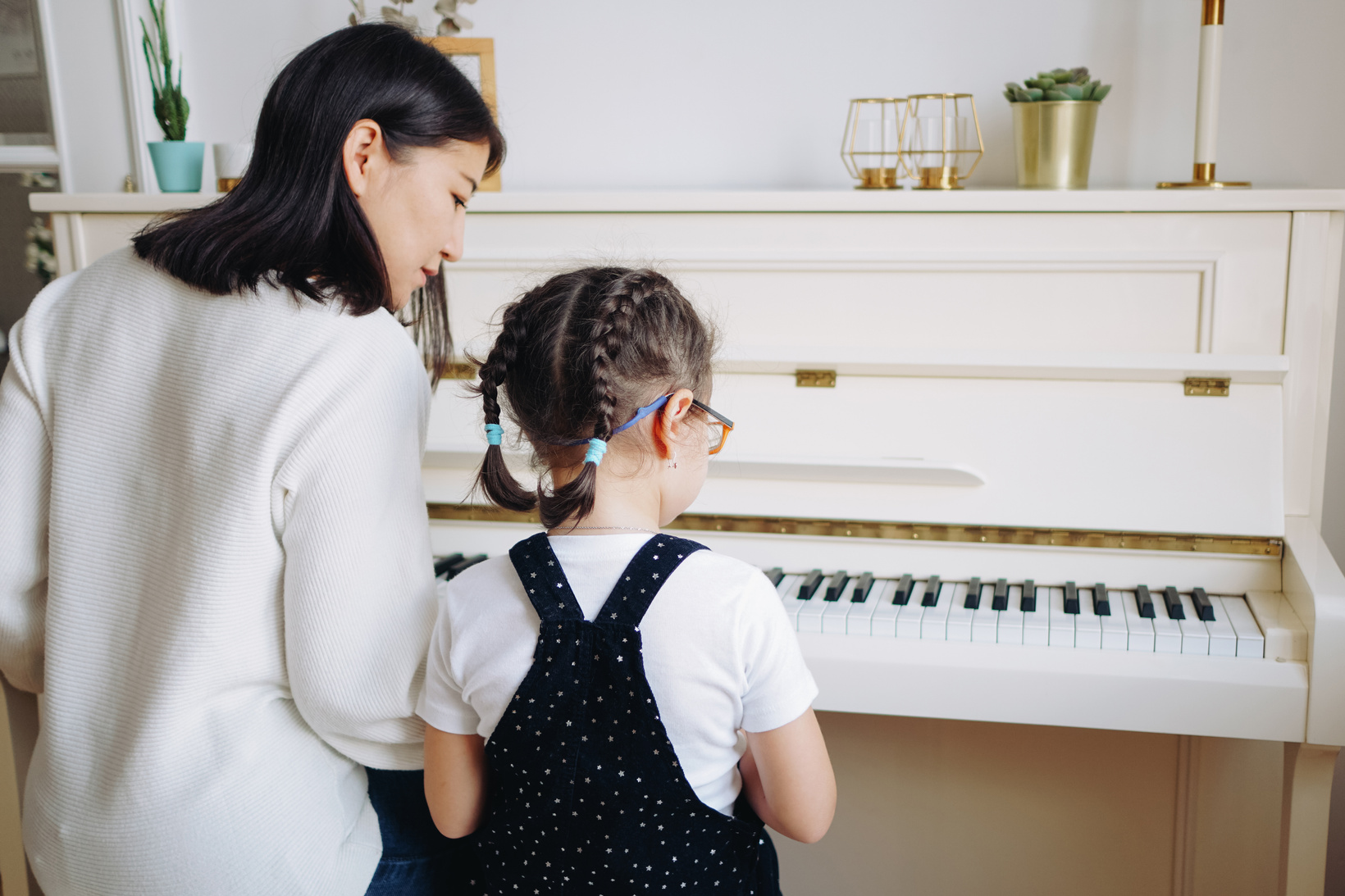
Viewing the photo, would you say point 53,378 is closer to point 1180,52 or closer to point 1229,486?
point 1229,486

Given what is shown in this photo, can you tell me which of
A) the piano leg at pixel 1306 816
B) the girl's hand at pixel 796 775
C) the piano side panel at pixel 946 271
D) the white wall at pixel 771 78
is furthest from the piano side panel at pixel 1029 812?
the girl's hand at pixel 796 775

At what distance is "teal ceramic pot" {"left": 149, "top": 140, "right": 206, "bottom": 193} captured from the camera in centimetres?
197

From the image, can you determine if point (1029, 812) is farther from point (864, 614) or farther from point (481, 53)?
point (481, 53)

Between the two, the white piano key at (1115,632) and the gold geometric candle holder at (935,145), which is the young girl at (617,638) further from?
the gold geometric candle holder at (935,145)

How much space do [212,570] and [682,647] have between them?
16.3 inches

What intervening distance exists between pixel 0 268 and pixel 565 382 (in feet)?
7.34

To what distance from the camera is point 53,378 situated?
38.7 inches

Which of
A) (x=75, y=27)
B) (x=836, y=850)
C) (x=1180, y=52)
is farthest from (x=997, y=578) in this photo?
(x=75, y=27)

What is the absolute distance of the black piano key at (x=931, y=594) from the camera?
1.47 metres

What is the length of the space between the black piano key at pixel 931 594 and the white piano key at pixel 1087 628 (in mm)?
188

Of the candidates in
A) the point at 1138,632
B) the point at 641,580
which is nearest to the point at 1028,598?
the point at 1138,632

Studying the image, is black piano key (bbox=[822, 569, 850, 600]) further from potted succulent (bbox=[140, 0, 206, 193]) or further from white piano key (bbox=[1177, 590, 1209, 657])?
potted succulent (bbox=[140, 0, 206, 193])

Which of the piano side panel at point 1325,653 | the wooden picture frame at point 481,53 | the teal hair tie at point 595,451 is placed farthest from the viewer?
the wooden picture frame at point 481,53

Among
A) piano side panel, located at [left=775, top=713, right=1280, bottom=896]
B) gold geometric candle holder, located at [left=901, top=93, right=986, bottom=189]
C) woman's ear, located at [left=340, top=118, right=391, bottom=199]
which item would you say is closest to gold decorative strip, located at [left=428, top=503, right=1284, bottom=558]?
piano side panel, located at [left=775, top=713, right=1280, bottom=896]
